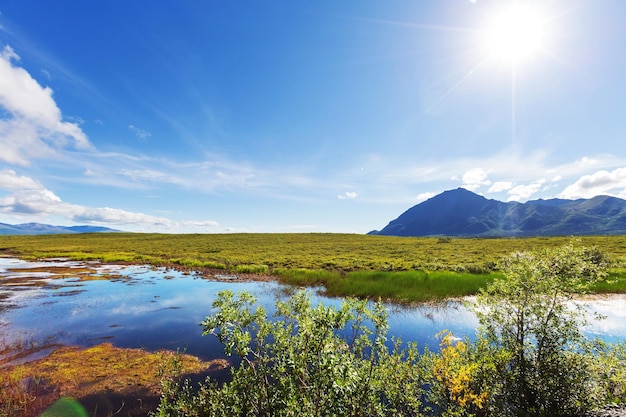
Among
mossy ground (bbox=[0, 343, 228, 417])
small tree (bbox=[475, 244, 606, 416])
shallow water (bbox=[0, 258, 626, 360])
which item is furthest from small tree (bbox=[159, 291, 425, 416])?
shallow water (bbox=[0, 258, 626, 360])

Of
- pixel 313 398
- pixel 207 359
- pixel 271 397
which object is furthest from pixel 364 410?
pixel 207 359

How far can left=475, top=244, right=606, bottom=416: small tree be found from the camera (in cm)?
1008

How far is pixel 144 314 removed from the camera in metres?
26.7

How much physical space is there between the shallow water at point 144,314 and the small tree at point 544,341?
7.13m

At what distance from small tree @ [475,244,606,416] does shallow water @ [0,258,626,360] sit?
713cm

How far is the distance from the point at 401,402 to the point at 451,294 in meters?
23.1

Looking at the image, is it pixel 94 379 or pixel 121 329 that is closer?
pixel 94 379

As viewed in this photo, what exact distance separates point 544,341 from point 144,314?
29.2m

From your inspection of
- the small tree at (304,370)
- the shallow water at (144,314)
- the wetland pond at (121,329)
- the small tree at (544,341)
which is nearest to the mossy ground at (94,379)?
the wetland pond at (121,329)

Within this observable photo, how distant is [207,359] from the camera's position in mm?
17250

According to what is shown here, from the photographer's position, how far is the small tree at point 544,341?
397 inches

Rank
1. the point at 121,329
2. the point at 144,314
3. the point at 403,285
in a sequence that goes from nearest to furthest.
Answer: the point at 121,329 → the point at 144,314 → the point at 403,285

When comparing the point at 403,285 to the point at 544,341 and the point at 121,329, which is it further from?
the point at 121,329

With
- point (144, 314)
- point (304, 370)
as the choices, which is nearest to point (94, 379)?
point (144, 314)
